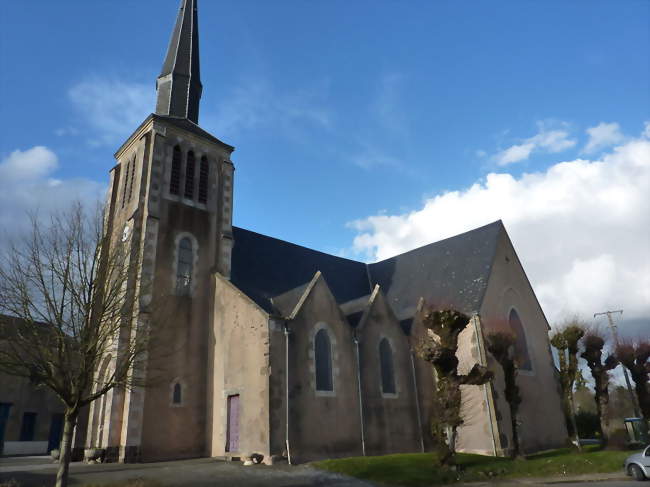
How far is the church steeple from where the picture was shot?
2325cm

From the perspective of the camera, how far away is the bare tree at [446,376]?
1546 cm

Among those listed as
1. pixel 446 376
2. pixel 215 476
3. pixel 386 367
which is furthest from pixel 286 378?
pixel 386 367

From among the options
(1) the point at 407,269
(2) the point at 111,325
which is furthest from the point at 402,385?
(2) the point at 111,325

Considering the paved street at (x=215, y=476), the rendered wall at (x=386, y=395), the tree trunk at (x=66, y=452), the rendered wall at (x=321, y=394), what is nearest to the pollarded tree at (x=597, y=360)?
the paved street at (x=215, y=476)

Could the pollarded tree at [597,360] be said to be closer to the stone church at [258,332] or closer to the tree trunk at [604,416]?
the tree trunk at [604,416]

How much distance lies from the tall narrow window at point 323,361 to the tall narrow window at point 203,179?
870 cm

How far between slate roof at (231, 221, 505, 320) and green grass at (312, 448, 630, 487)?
6.75m

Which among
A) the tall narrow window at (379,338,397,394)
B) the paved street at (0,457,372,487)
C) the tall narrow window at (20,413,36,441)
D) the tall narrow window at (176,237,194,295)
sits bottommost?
the paved street at (0,457,372,487)

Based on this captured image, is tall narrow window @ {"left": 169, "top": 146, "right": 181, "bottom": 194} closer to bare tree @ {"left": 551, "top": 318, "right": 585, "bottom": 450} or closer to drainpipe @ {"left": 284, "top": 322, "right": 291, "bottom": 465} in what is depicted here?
drainpipe @ {"left": 284, "top": 322, "right": 291, "bottom": 465}

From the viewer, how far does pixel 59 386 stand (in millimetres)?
11539

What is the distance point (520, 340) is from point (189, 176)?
18049mm

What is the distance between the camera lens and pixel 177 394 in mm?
18578

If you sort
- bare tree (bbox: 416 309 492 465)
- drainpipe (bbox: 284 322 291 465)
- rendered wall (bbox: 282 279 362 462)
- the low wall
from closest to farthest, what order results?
bare tree (bbox: 416 309 492 465)
drainpipe (bbox: 284 322 291 465)
rendered wall (bbox: 282 279 362 462)
the low wall

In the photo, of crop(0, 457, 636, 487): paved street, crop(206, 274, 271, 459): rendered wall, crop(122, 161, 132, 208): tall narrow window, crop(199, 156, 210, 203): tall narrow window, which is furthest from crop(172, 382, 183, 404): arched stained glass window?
crop(122, 161, 132, 208): tall narrow window
